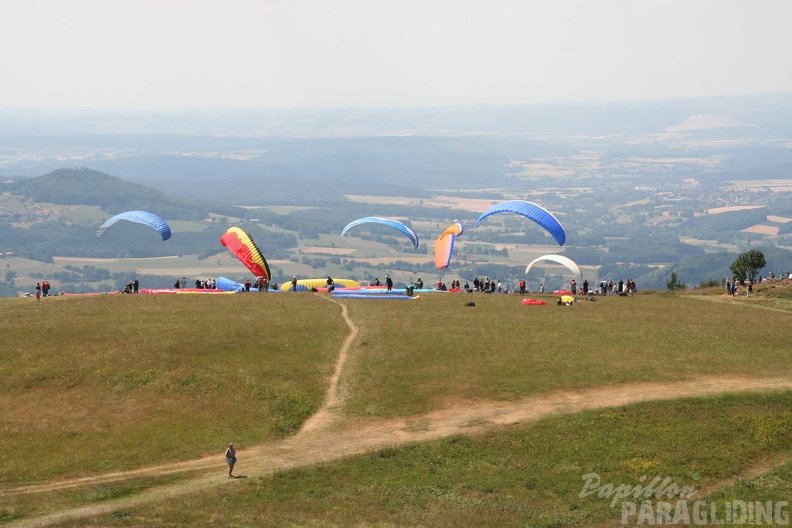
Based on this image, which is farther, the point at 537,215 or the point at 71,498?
the point at 537,215

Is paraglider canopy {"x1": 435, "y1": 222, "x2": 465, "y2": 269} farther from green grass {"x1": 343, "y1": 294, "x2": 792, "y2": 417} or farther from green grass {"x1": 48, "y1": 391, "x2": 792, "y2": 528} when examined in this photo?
green grass {"x1": 48, "y1": 391, "x2": 792, "y2": 528}

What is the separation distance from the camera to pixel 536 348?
5431cm

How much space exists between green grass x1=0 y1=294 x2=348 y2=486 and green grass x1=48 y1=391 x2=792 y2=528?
21.0ft

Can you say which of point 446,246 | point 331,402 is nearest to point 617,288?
point 446,246

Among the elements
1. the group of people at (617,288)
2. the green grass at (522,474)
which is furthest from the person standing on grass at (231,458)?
the group of people at (617,288)

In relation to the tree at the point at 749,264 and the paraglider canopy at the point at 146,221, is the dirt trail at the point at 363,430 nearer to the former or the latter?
the paraglider canopy at the point at 146,221

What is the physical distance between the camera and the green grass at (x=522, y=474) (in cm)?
3453

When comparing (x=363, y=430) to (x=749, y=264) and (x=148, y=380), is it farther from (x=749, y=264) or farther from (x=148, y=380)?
(x=749, y=264)

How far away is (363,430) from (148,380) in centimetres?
1298

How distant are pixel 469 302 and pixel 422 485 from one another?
3105cm

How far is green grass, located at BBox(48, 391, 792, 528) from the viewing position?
34.5m

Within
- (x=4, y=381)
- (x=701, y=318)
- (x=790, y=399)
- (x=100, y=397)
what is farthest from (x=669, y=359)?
Answer: (x=4, y=381)

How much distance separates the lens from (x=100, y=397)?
47531mm

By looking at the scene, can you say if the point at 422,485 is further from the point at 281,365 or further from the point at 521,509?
the point at 281,365
